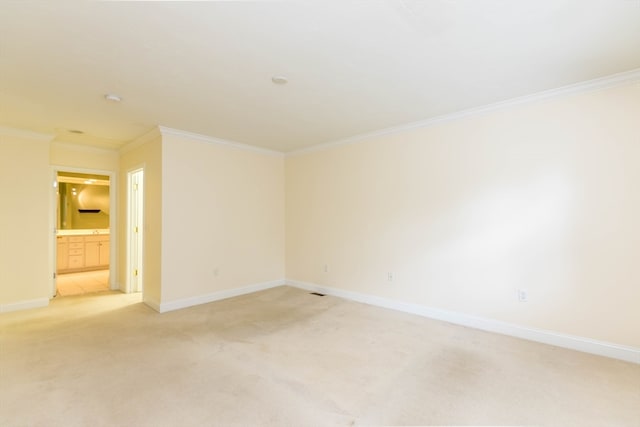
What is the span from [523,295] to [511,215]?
33.1 inches

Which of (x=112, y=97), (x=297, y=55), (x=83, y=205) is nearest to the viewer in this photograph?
(x=297, y=55)

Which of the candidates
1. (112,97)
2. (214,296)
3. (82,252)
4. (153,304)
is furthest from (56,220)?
(112,97)

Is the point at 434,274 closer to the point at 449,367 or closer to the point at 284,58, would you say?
the point at 449,367

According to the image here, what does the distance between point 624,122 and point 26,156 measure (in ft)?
22.9

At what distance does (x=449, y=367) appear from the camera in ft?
8.05

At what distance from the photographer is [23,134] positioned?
13.3ft

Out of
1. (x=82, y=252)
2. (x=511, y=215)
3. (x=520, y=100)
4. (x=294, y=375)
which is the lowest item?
(x=294, y=375)

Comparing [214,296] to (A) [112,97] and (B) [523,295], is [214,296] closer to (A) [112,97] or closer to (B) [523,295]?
(A) [112,97]

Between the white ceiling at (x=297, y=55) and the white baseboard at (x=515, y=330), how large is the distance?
2404 millimetres

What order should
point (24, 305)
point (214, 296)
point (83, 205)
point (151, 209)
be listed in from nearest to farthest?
point (24, 305), point (151, 209), point (214, 296), point (83, 205)

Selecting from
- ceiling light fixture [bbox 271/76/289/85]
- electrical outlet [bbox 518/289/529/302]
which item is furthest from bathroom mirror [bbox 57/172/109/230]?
electrical outlet [bbox 518/289/529/302]

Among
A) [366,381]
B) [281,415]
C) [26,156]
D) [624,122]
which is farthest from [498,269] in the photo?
[26,156]

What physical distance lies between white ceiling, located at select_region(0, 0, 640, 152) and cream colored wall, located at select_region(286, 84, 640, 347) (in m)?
0.39

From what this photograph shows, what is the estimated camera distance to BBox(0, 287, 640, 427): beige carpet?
1.86 meters
